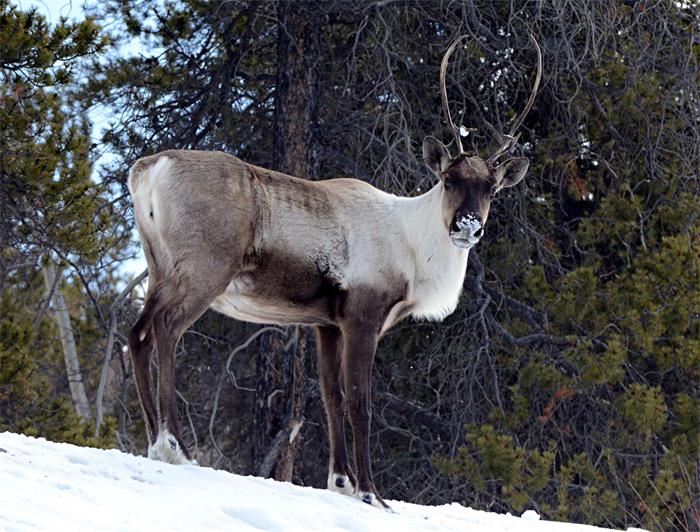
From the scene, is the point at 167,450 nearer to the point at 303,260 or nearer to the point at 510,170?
the point at 303,260

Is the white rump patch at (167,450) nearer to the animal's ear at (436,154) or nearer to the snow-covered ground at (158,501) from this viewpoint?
the snow-covered ground at (158,501)

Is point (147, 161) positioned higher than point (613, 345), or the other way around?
point (147, 161)

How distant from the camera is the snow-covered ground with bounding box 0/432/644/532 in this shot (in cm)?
415

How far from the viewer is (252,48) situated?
1038 cm

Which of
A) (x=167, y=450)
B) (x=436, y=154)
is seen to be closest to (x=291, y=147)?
(x=436, y=154)

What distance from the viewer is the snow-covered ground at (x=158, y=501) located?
415 centimetres

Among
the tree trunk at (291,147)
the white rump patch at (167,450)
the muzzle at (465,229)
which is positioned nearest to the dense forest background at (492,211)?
the tree trunk at (291,147)

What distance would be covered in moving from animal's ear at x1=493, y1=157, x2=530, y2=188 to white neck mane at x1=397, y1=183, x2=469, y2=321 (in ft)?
1.26

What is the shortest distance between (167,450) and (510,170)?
2.72 m

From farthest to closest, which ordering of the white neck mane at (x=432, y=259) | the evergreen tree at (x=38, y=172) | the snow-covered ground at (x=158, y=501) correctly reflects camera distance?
the evergreen tree at (x=38, y=172) < the white neck mane at (x=432, y=259) < the snow-covered ground at (x=158, y=501)

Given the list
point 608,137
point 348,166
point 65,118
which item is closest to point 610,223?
point 608,137

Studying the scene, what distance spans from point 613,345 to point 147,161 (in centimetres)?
456

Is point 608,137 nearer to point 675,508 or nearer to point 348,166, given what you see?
point 348,166

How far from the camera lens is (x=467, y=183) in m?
6.30
